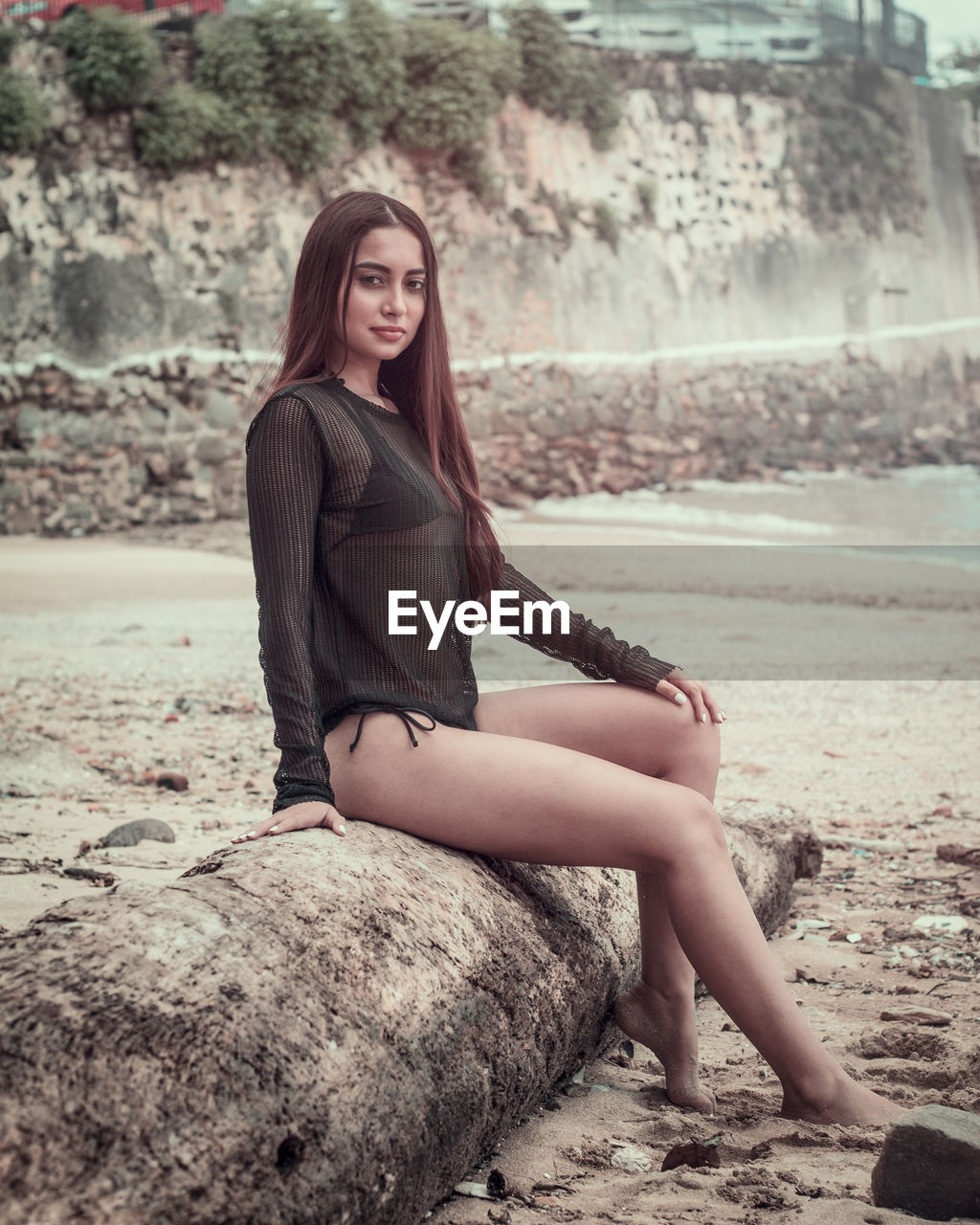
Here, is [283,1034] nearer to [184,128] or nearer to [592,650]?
[592,650]

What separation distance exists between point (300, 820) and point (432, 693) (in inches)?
14.9

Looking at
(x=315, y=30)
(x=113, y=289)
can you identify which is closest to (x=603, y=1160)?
(x=113, y=289)

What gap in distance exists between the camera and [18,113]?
1338cm

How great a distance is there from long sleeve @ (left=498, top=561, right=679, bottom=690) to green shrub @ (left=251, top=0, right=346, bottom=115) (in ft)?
44.4

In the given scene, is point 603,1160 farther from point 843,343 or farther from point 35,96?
point 843,343

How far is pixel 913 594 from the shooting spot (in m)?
10.6

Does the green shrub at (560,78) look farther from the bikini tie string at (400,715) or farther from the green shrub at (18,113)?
the bikini tie string at (400,715)

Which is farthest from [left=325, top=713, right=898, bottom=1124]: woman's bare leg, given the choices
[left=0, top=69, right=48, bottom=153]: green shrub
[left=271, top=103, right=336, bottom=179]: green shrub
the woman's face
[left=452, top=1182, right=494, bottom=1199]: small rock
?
[left=271, top=103, right=336, bottom=179]: green shrub

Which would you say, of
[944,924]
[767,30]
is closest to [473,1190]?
[944,924]

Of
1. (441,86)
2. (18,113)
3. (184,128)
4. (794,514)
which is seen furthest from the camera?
(794,514)

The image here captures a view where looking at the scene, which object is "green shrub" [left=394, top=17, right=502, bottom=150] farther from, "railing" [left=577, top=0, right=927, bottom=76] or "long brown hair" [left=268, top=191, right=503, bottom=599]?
"long brown hair" [left=268, top=191, right=503, bottom=599]

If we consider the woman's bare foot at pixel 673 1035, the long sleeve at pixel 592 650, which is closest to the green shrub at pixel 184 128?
the long sleeve at pixel 592 650

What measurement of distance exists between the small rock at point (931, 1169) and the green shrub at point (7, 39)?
1447cm

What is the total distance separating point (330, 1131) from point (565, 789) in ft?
2.51
